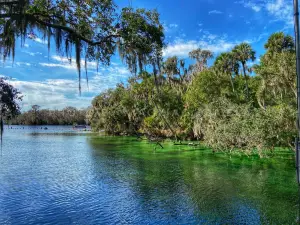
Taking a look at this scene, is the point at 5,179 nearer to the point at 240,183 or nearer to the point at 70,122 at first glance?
the point at 240,183

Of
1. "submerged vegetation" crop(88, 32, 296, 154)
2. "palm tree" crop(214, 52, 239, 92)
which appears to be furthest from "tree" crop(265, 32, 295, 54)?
"palm tree" crop(214, 52, 239, 92)

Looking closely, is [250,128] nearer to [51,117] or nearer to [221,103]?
[221,103]

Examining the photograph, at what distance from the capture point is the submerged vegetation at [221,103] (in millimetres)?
18516

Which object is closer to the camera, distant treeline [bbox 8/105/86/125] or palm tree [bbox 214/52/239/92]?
palm tree [bbox 214/52/239/92]

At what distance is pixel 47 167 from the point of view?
2023 cm

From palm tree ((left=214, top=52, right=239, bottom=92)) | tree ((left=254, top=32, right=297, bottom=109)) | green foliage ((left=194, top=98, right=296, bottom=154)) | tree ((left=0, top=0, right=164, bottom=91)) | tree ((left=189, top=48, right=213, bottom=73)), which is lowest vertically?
green foliage ((left=194, top=98, right=296, bottom=154))

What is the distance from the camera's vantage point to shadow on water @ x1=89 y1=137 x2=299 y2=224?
1000 cm

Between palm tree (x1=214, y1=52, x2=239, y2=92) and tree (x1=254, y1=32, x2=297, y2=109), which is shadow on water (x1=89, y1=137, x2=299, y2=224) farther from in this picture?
palm tree (x1=214, y1=52, x2=239, y2=92)

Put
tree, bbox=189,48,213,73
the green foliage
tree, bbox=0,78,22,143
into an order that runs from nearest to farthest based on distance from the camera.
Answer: tree, bbox=0,78,22,143, the green foliage, tree, bbox=189,48,213,73

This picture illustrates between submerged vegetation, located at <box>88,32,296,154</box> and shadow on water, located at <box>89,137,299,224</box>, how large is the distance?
211cm

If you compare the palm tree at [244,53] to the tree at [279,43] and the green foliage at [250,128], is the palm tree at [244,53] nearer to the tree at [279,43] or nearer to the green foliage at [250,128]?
the tree at [279,43]

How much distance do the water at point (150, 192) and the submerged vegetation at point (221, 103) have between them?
2509mm

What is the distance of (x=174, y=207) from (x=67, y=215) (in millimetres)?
3910

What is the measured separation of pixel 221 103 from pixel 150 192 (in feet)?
39.9
